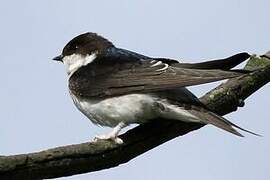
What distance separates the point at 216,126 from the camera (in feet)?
16.6

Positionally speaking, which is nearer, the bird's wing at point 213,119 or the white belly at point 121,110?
the bird's wing at point 213,119

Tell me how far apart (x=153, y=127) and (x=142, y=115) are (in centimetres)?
43

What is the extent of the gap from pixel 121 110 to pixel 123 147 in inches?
32.8

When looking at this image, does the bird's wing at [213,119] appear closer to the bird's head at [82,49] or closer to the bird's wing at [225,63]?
the bird's wing at [225,63]

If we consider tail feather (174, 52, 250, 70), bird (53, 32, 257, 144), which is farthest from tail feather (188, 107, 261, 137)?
tail feather (174, 52, 250, 70)

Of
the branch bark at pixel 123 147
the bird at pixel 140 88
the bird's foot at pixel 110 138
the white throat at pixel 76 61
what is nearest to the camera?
the branch bark at pixel 123 147

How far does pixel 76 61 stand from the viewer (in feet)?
22.1

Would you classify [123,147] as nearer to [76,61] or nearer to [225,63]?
[225,63]

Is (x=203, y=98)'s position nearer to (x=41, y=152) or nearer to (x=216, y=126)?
(x=216, y=126)

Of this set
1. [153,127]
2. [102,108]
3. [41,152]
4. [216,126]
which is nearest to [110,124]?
[102,108]

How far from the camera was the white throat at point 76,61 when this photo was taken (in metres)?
6.59

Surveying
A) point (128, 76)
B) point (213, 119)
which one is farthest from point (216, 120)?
point (128, 76)

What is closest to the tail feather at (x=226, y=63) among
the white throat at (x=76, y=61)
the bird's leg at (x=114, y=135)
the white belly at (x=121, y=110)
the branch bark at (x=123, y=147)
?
the branch bark at (x=123, y=147)

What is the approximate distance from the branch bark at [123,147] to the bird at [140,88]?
0.31ft
